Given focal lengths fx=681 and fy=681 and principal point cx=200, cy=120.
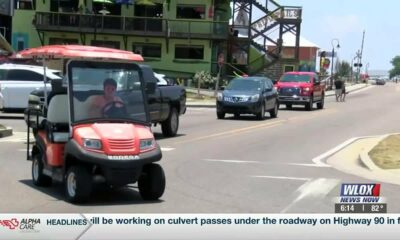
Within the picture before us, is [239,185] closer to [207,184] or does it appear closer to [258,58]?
[207,184]

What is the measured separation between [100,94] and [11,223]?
14.7 ft

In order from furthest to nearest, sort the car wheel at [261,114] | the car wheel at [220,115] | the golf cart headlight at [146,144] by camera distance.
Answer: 1. the car wheel at [220,115]
2. the car wheel at [261,114]
3. the golf cart headlight at [146,144]

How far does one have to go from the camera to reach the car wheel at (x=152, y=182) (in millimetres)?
9602

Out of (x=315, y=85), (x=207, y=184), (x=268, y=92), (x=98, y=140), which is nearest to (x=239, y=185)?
(x=207, y=184)

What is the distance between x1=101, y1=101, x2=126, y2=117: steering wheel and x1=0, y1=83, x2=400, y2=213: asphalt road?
1209mm

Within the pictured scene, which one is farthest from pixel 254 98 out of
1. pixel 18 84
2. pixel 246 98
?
pixel 18 84

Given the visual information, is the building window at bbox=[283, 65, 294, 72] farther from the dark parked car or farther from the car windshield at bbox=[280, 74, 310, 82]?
the dark parked car

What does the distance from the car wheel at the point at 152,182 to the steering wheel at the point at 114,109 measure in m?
0.83

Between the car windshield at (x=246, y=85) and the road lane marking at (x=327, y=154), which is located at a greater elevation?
the car windshield at (x=246, y=85)

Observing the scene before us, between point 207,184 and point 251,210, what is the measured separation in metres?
2.23

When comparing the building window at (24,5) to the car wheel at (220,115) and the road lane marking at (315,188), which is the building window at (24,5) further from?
the road lane marking at (315,188)

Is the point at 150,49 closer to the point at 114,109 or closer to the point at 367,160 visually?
the point at 367,160

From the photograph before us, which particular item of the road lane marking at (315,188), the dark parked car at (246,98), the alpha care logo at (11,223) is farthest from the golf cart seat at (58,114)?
the dark parked car at (246,98)

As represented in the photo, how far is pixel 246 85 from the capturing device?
2798cm
